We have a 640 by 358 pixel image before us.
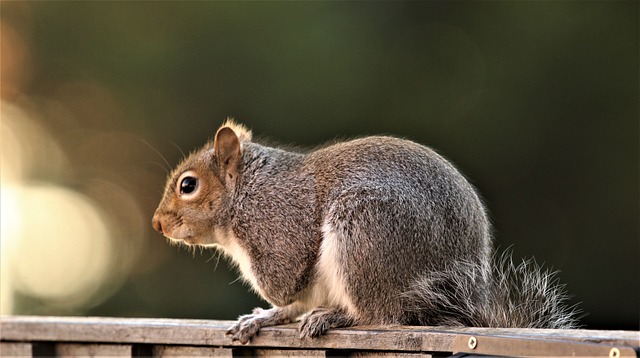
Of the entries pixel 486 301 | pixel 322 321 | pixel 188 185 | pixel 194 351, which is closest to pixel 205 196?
pixel 188 185

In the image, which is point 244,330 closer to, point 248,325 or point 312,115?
point 248,325

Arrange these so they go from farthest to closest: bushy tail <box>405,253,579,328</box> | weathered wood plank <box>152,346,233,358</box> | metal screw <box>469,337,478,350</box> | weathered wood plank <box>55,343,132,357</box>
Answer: weathered wood plank <box>55,343,132,357</box> → weathered wood plank <box>152,346,233,358</box> → bushy tail <box>405,253,579,328</box> → metal screw <box>469,337,478,350</box>

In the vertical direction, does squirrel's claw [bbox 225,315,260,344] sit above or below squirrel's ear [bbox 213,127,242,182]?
below

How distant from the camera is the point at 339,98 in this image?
6.48 meters

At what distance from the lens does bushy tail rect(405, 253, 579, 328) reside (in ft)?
7.93

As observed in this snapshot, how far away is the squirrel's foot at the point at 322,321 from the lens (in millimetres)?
2445

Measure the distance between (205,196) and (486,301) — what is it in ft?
2.72

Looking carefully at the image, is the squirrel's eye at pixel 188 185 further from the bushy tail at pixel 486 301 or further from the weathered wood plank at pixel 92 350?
the bushy tail at pixel 486 301

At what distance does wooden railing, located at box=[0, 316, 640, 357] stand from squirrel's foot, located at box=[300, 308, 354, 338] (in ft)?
0.06

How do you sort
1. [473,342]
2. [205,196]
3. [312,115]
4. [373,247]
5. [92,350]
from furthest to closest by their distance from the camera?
[312,115], [205,196], [92,350], [373,247], [473,342]

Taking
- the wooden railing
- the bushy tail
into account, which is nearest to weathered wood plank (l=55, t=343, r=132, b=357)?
the wooden railing

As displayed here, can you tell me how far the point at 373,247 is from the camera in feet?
8.07

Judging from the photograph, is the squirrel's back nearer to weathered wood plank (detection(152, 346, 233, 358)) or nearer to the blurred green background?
weathered wood plank (detection(152, 346, 233, 358))

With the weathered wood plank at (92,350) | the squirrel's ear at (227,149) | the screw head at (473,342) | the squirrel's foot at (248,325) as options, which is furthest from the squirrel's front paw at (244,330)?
the screw head at (473,342)
